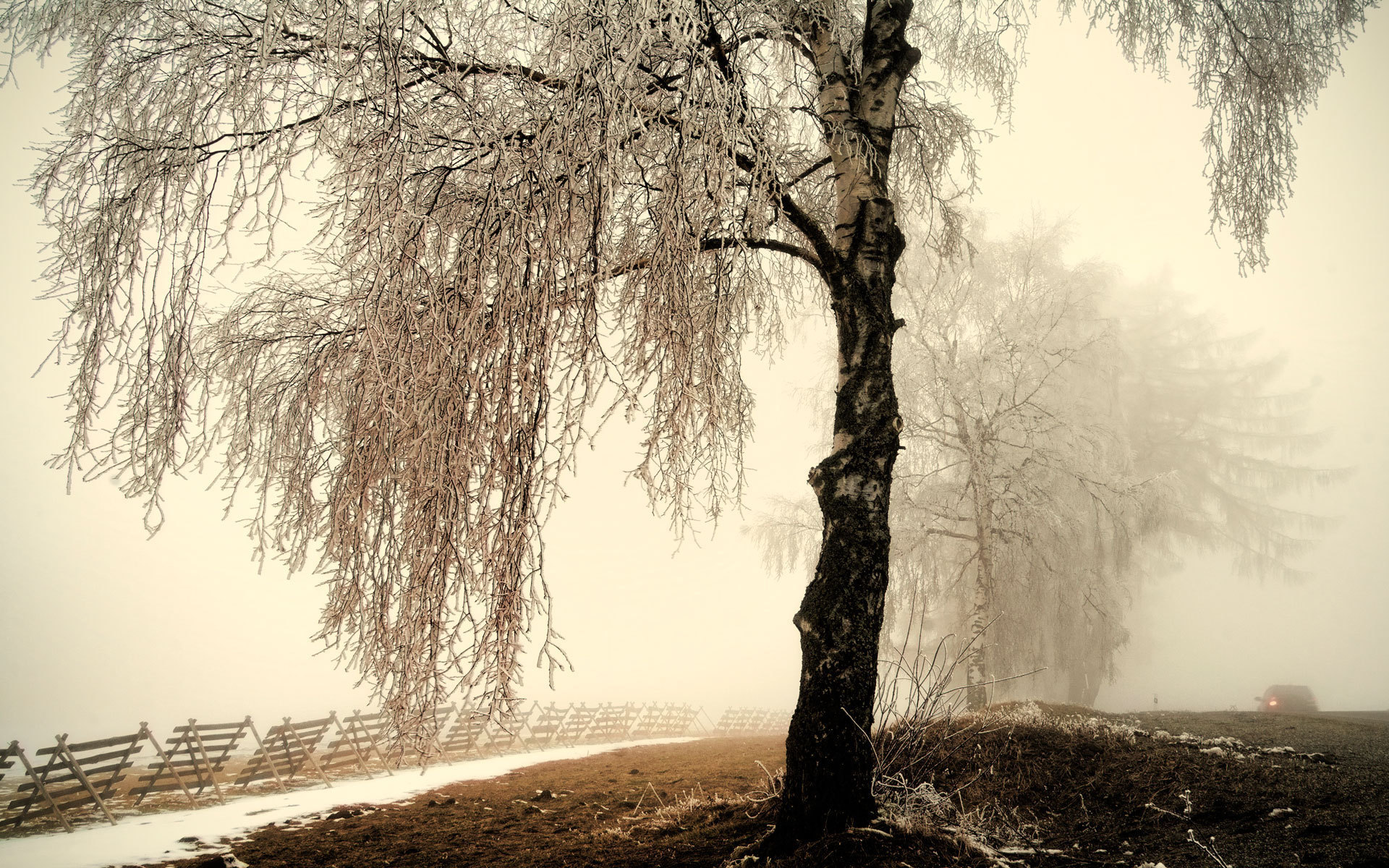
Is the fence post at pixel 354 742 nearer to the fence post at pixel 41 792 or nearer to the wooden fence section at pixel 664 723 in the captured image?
the fence post at pixel 41 792

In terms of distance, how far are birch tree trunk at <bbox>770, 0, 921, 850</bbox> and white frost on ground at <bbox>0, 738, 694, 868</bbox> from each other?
12.9ft

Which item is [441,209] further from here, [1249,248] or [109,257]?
[1249,248]

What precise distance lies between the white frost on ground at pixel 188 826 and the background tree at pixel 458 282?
8.55 feet

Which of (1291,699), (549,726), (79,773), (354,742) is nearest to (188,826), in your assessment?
(79,773)

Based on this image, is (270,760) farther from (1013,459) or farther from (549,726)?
(1013,459)

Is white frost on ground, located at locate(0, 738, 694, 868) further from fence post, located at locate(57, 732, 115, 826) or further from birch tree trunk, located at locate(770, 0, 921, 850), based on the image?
birch tree trunk, located at locate(770, 0, 921, 850)

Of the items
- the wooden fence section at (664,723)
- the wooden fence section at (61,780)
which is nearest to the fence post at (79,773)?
the wooden fence section at (61,780)

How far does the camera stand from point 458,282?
246cm

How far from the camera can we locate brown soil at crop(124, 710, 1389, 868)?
8.97 ft

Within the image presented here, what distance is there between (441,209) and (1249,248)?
18.9 feet

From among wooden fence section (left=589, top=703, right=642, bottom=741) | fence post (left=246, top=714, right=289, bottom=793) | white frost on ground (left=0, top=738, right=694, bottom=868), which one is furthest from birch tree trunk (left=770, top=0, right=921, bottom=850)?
wooden fence section (left=589, top=703, right=642, bottom=741)

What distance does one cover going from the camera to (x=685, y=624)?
50.8 metres

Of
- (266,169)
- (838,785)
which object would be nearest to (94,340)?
(266,169)

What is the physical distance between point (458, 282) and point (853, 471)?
2.13m
